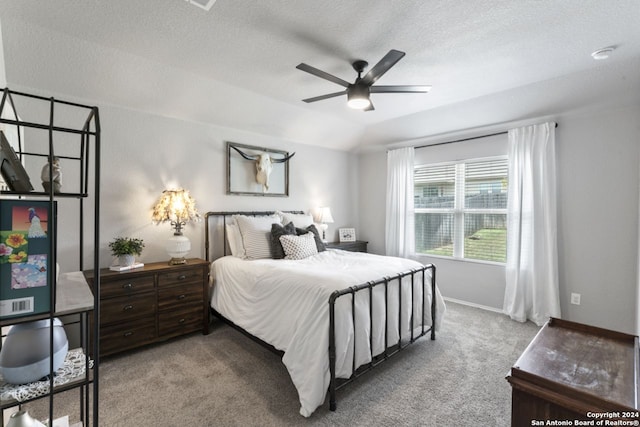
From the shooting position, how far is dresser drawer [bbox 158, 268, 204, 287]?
2.86 metres

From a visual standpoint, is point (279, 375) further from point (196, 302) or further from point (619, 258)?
point (619, 258)

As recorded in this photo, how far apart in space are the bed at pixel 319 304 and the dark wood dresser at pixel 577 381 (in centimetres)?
102

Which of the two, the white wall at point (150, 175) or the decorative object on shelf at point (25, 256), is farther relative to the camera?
the white wall at point (150, 175)

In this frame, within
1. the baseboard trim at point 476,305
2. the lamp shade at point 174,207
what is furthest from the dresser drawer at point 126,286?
the baseboard trim at point 476,305

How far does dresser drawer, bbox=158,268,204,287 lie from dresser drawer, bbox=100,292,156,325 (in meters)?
0.15

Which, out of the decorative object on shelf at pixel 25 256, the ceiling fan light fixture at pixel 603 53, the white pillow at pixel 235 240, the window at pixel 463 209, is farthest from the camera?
the window at pixel 463 209

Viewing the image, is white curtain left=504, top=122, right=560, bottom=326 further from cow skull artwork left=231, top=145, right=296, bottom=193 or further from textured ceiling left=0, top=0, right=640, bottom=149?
cow skull artwork left=231, top=145, right=296, bottom=193

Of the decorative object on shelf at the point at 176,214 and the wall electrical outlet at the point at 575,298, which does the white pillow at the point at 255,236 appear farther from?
the wall electrical outlet at the point at 575,298

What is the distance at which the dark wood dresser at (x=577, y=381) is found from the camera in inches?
44.6

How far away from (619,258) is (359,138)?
3.61 meters

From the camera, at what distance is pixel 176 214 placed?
10.2 ft

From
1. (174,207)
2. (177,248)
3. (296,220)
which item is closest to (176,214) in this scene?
(174,207)

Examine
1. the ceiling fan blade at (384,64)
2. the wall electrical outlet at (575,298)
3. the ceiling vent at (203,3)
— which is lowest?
the wall electrical outlet at (575,298)

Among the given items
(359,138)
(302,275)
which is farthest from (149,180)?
(359,138)
